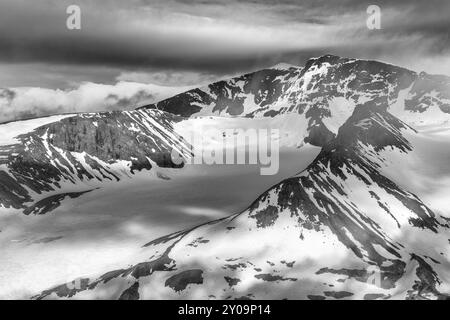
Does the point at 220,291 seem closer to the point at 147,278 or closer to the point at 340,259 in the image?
the point at 147,278

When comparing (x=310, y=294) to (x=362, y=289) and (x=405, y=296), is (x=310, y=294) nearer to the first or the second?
(x=362, y=289)
